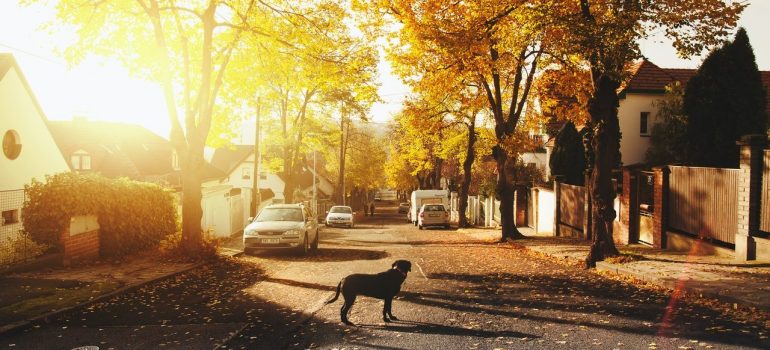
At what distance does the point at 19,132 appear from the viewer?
23.4 m

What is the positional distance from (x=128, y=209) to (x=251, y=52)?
18.6 ft

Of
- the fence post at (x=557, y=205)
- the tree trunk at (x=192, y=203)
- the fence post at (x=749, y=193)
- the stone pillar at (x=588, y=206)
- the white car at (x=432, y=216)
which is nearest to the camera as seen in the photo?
the fence post at (x=749, y=193)

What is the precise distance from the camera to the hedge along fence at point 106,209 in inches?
546

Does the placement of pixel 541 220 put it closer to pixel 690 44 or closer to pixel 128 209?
pixel 690 44

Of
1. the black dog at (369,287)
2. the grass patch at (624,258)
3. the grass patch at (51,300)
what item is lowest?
the grass patch at (51,300)

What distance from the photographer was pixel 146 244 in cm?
1795

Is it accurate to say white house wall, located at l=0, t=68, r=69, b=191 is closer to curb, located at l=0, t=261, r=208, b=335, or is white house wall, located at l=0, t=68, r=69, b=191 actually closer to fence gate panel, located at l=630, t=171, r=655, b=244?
curb, located at l=0, t=261, r=208, b=335

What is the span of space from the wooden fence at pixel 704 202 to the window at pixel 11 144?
22.6 meters

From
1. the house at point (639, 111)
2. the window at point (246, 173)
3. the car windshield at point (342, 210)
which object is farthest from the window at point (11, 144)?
the window at point (246, 173)

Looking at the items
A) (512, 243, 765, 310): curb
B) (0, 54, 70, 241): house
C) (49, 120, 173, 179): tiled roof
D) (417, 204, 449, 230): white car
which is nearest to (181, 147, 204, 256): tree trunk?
(0, 54, 70, 241): house

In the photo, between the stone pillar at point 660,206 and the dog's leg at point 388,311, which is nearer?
the dog's leg at point 388,311

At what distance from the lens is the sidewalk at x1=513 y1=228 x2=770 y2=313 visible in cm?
957

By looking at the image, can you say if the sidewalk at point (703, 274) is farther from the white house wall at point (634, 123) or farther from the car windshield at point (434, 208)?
the car windshield at point (434, 208)

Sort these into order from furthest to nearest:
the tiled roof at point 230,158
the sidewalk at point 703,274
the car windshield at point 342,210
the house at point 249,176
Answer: the tiled roof at point 230,158 < the house at point 249,176 < the car windshield at point 342,210 < the sidewalk at point 703,274
